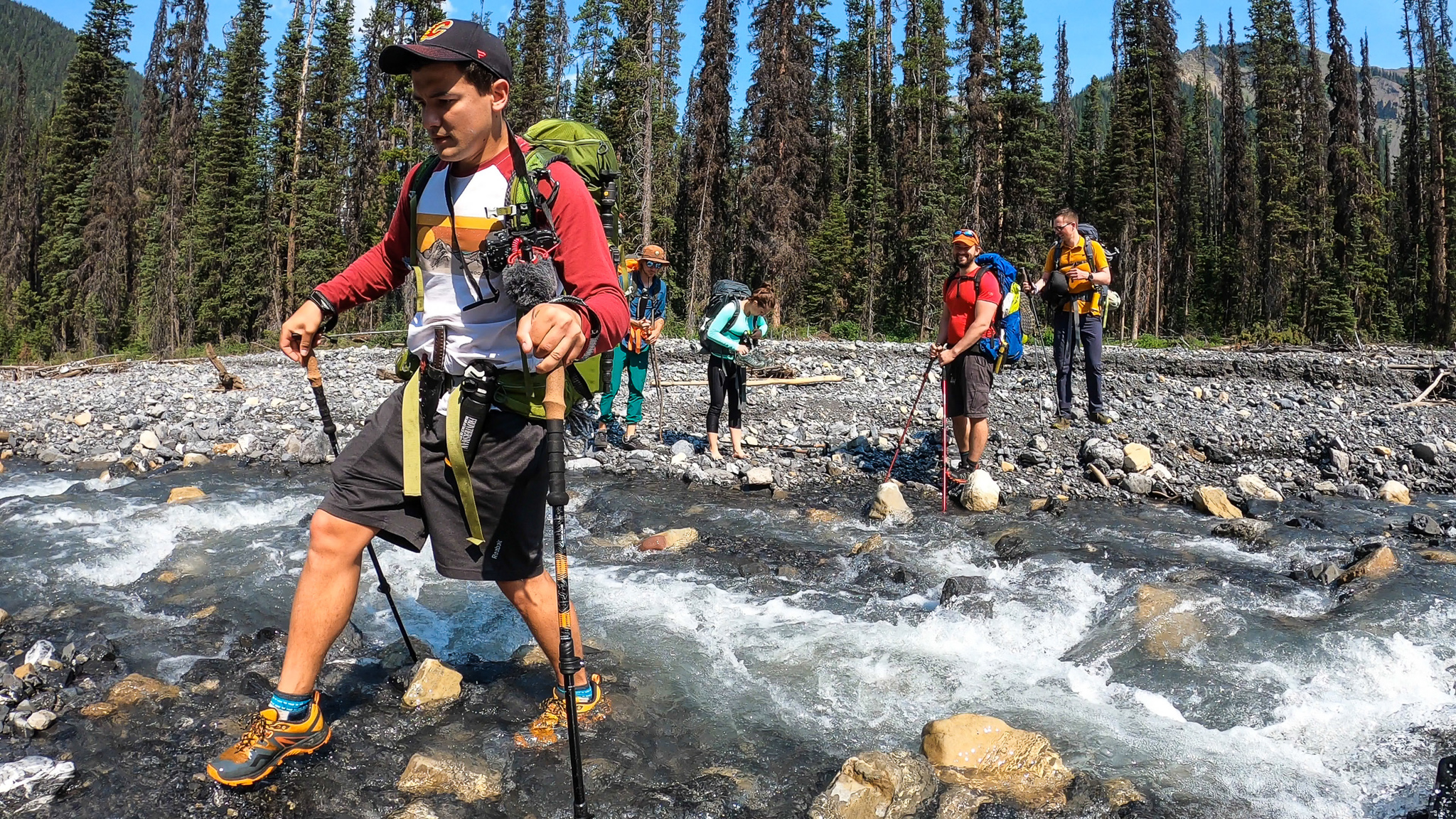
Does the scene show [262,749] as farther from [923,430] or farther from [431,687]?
[923,430]

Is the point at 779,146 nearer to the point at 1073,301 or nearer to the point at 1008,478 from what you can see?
the point at 1073,301

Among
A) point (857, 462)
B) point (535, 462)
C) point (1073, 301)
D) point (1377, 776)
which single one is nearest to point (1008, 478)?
point (857, 462)

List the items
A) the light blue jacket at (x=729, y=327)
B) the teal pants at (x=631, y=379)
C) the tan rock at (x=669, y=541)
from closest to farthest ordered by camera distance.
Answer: the tan rock at (x=669, y=541) → the light blue jacket at (x=729, y=327) → the teal pants at (x=631, y=379)

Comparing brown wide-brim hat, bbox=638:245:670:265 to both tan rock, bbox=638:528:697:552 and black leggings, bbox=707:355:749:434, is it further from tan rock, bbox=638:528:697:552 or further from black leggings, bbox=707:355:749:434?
tan rock, bbox=638:528:697:552

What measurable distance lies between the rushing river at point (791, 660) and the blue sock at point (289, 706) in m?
0.28

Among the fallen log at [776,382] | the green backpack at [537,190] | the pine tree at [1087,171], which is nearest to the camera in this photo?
the green backpack at [537,190]

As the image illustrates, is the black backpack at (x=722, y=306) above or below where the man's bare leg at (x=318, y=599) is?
→ above

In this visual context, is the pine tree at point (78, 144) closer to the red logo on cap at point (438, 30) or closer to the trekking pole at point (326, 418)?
the trekking pole at point (326, 418)

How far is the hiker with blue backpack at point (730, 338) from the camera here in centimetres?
955

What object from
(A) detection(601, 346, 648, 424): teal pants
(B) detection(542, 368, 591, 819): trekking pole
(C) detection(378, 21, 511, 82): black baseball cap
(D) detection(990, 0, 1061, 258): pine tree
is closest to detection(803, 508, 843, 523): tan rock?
(A) detection(601, 346, 648, 424): teal pants

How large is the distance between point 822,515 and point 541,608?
4.98 meters

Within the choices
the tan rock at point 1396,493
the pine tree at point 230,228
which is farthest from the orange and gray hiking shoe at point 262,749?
the pine tree at point 230,228

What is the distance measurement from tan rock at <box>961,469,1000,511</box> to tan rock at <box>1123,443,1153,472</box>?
1938 mm

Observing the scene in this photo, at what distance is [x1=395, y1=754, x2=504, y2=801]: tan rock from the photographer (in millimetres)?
3219
